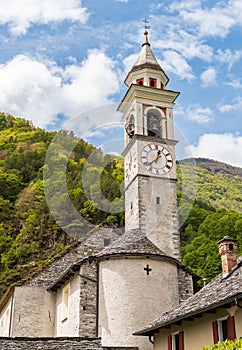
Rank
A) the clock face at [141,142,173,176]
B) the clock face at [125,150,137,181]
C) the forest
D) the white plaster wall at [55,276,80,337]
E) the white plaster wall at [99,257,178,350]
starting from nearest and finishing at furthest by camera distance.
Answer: the white plaster wall at [99,257,178,350] → the white plaster wall at [55,276,80,337] → the clock face at [141,142,173,176] → the clock face at [125,150,137,181] → the forest

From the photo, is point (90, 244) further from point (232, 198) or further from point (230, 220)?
point (232, 198)

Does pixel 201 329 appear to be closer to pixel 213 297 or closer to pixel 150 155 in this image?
pixel 213 297

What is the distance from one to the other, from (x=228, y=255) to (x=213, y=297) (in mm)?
2880

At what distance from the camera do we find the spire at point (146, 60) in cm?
3581

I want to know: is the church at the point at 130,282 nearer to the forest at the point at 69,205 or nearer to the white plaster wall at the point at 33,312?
the white plaster wall at the point at 33,312

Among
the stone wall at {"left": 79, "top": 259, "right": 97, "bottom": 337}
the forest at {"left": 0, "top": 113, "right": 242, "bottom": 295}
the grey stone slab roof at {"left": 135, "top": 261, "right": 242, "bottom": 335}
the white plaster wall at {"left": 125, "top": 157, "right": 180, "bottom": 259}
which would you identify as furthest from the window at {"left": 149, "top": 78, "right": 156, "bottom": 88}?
the grey stone slab roof at {"left": 135, "top": 261, "right": 242, "bottom": 335}

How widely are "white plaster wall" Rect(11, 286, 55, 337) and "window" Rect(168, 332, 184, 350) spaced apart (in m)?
8.48

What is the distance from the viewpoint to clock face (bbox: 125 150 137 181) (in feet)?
105

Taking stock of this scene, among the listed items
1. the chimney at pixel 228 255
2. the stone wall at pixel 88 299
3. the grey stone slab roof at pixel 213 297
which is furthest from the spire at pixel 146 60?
the grey stone slab roof at pixel 213 297

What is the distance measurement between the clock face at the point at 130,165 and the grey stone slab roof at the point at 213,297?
1601 cm

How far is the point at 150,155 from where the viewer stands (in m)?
32.0

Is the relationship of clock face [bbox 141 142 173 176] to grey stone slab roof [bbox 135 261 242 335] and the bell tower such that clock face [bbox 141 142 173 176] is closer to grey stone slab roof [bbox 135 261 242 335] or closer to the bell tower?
the bell tower

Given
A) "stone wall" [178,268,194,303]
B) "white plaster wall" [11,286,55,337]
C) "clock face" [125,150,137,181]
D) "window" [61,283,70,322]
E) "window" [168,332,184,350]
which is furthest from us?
"clock face" [125,150,137,181]

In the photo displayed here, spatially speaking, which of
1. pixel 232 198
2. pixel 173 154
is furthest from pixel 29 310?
pixel 232 198
